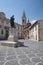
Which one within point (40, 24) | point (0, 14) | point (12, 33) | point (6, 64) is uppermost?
point (0, 14)

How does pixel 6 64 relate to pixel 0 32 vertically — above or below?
below

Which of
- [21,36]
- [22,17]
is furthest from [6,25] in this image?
[22,17]

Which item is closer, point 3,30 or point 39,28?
point 39,28

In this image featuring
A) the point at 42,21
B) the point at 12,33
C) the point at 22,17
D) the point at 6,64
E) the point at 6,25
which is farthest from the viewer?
the point at 22,17

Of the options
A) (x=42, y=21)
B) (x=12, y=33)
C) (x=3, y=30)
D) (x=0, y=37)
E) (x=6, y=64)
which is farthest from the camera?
(x=3, y=30)

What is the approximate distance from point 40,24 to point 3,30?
1644cm

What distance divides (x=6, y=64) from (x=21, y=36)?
51307 millimetres

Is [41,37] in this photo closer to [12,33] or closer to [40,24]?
[40,24]

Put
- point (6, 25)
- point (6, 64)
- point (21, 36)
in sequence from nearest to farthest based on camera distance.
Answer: point (6, 64), point (6, 25), point (21, 36)

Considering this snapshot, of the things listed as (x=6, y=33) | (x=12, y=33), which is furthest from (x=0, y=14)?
(x=12, y=33)

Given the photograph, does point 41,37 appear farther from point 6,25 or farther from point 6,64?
point 6,64

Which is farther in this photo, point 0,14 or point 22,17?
point 22,17

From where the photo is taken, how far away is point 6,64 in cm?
473

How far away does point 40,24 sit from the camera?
2783cm
